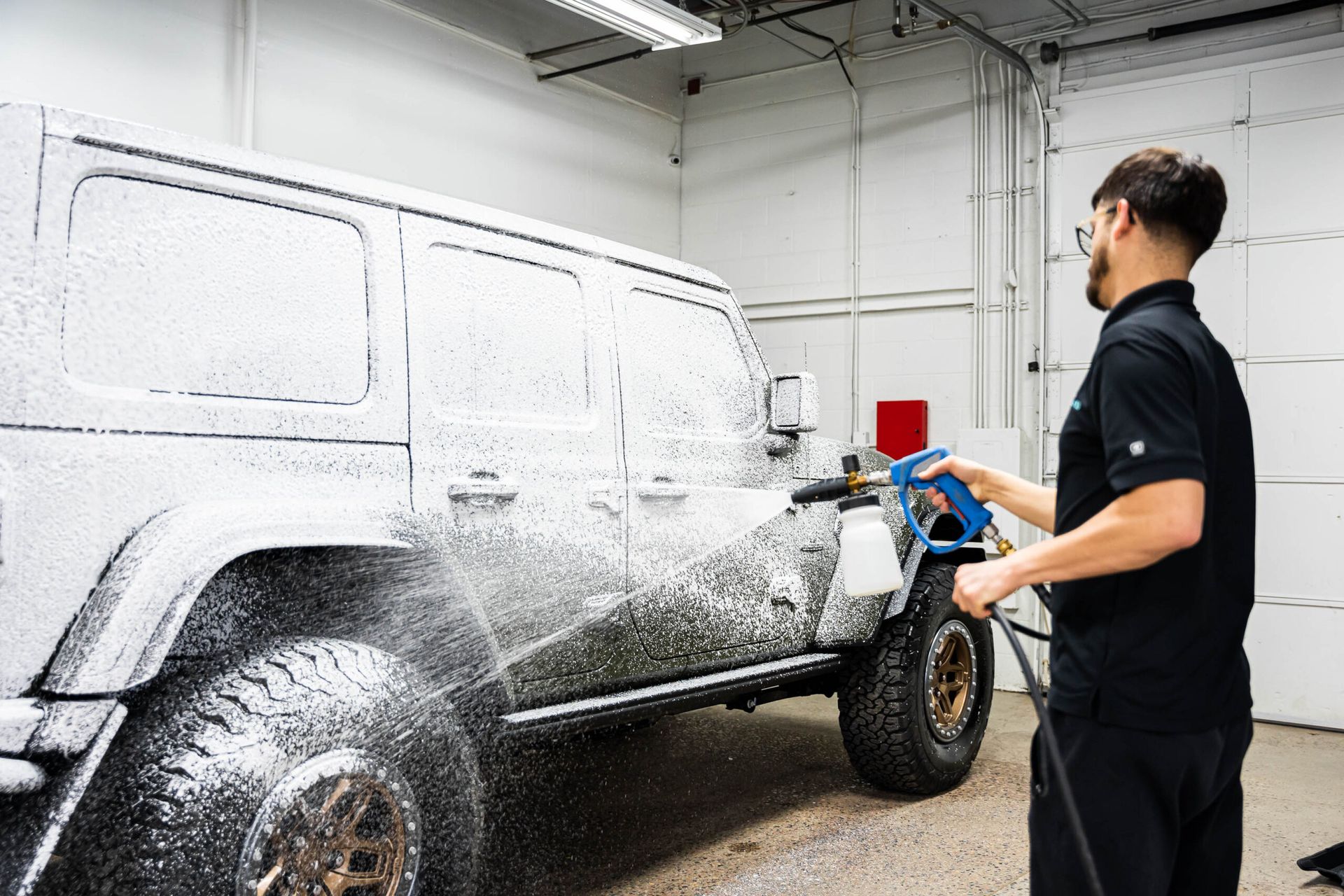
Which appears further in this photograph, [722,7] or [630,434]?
[722,7]

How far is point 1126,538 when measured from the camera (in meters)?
1.72

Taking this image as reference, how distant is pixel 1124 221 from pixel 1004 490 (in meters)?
0.60

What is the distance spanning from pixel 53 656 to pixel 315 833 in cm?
66

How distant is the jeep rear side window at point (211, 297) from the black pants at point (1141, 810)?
6.25 ft

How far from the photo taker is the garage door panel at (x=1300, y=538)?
22.5 ft

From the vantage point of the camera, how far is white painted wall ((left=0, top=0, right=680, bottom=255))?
5562 millimetres

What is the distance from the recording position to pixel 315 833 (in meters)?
2.50

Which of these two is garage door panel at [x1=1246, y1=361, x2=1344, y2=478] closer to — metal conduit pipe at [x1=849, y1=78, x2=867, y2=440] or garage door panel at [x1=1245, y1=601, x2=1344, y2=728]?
garage door panel at [x1=1245, y1=601, x2=1344, y2=728]

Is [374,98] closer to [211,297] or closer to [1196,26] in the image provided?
[211,297]

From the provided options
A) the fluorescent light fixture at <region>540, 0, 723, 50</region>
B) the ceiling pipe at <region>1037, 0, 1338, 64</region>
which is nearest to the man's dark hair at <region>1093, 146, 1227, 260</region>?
the fluorescent light fixture at <region>540, 0, 723, 50</region>

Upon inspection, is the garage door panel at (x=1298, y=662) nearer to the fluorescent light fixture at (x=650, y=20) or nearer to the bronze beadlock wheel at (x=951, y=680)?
the bronze beadlock wheel at (x=951, y=680)

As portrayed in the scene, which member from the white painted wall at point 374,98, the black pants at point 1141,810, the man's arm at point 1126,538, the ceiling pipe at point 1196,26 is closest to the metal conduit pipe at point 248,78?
the white painted wall at point 374,98

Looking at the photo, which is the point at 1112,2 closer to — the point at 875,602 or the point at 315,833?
the point at 875,602

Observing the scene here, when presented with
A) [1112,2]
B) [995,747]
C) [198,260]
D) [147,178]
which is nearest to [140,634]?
[198,260]
